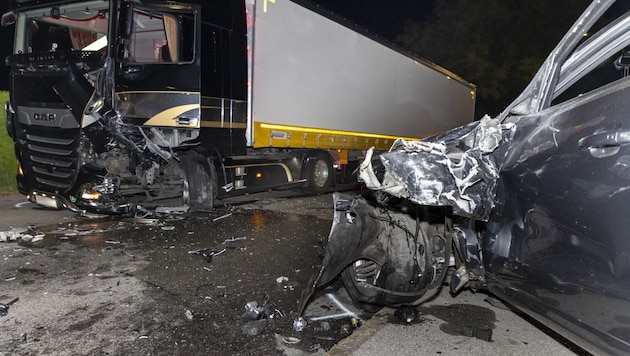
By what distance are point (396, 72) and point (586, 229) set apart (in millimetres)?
11002

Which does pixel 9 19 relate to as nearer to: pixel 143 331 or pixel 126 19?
pixel 126 19

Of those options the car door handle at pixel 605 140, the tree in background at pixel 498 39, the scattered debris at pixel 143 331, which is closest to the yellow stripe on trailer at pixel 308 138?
the scattered debris at pixel 143 331

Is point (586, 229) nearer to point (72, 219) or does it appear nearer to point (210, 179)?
point (210, 179)

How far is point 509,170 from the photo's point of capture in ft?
8.05

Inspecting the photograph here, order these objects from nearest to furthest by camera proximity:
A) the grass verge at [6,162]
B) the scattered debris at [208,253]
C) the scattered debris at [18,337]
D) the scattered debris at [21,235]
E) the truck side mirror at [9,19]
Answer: the scattered debris at [18,337]
the scattered debris at [208,253]
the scattered debris at [21,235]
the truck side mirror at [9,19]
the grass verge at [6,162]

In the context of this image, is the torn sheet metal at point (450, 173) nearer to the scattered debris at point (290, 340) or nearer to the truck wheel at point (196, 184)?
the scattered debris at point (290, 340)

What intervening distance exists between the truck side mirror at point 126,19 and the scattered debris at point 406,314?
491 cm

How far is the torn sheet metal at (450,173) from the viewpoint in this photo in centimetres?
245

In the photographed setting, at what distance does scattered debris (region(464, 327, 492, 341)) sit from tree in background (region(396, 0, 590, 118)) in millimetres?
21610

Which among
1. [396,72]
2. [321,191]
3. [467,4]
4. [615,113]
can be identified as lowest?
[321,191]

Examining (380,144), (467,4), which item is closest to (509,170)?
(380,144)

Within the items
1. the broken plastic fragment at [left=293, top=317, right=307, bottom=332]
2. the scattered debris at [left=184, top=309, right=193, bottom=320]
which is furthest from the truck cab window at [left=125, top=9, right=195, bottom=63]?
the broken plastic fragment at [left=293, top=317, right=307, bottom=332]

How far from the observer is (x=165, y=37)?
6.72 meters

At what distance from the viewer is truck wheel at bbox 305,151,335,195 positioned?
32.2 ft
